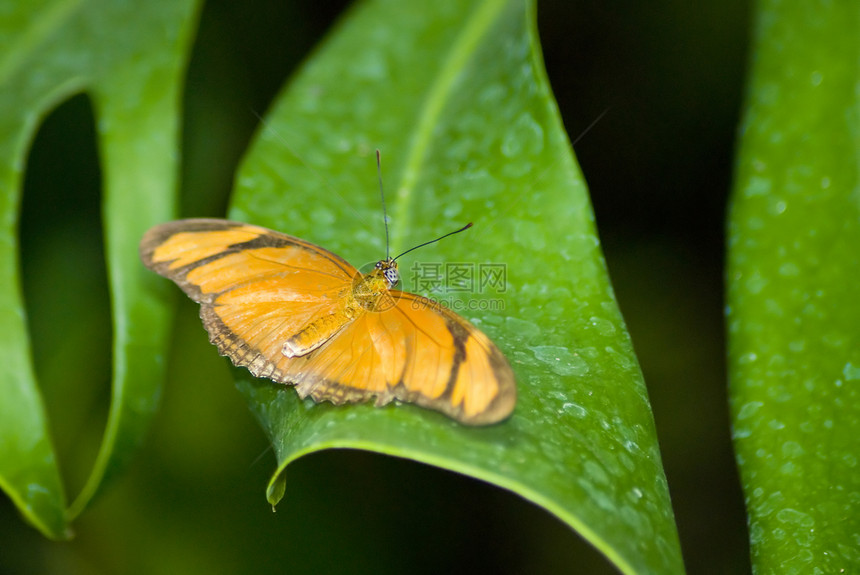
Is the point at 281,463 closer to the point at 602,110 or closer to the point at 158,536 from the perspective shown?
the point at 158,536

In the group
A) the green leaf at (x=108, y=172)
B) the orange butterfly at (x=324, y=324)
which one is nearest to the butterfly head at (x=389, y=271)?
the orange butterfly at (x=324, y=324)

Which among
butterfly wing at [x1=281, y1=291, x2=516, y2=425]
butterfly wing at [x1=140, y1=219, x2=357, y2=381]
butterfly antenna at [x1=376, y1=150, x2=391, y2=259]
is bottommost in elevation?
butterfly wing at [x1=281, y1=291, x2=516, y2=425]

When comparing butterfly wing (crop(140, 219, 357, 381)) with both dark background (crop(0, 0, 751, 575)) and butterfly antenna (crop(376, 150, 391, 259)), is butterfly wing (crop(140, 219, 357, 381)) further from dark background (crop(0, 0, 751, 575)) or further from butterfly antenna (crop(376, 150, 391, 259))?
dark background (crop(0, 0, 751, 575))

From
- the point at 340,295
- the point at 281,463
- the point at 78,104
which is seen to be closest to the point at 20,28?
the point at 78,104

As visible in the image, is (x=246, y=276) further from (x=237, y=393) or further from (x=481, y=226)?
(x=237, y=393)

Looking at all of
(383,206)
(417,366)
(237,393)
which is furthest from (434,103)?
(237,393)

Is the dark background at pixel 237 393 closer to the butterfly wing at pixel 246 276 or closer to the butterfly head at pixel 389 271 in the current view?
the butterfly wing at pixel 246 276

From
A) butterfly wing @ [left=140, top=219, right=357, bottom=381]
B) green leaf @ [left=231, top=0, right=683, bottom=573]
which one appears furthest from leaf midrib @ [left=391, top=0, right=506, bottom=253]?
butterfly wing @ [left=140, top=219, right=357, bottom=381]
